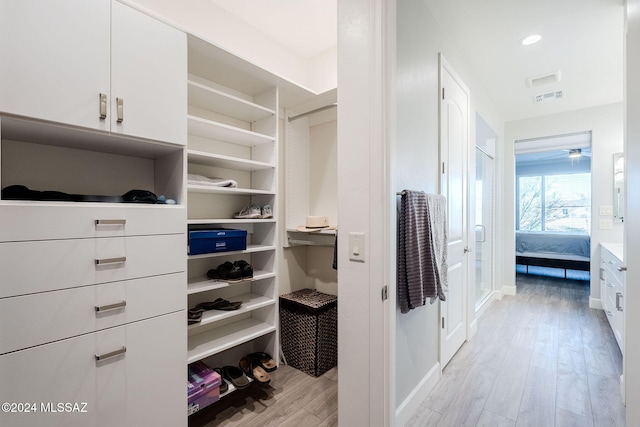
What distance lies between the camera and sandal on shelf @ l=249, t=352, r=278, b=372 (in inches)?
80.4

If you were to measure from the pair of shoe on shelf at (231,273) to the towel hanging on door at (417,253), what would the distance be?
3.32 feet

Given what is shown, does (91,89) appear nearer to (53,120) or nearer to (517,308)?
(53,120)

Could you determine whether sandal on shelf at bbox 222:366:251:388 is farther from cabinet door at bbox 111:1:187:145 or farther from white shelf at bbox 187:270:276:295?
cabinet door at bbox 111:1:187:145

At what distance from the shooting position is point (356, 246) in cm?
119

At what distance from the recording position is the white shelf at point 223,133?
174 cm

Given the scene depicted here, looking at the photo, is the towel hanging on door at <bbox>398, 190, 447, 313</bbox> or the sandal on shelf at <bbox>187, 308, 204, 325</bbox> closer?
the towel hanging on door at <bbox>398, 190, 447, 313</bbox>

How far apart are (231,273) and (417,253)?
3.83 feet

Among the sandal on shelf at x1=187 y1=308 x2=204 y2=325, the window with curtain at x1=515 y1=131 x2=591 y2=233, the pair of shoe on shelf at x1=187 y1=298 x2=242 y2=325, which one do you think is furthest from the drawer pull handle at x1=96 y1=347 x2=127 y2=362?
the window with curtain at x1=515 y1=131 x2=591 y2=233

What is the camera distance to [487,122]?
132 inches

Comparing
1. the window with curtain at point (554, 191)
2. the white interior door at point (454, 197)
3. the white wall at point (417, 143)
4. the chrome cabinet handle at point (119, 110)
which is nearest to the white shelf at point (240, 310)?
the white wall at point (417, 143)

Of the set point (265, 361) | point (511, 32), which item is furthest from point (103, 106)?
point (511, 32)

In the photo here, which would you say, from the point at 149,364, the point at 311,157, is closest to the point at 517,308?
the point at 311,157

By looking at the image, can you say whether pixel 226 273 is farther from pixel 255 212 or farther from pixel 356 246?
pixel 356 246

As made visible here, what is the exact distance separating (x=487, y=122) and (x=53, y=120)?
382 centimetres
